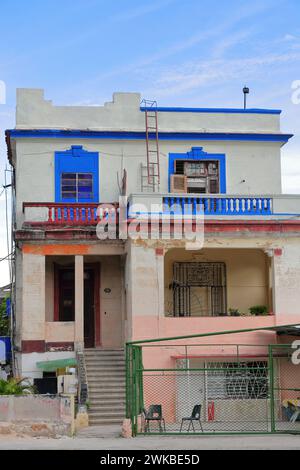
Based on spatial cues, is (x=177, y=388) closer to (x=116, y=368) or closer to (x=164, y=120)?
(x=116, y=368)

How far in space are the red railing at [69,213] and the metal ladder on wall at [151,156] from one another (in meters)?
1.82

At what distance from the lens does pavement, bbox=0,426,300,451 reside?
17.6m

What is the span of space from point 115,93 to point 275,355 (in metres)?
9.79

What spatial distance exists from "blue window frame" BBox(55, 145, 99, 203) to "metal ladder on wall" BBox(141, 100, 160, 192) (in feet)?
5.05

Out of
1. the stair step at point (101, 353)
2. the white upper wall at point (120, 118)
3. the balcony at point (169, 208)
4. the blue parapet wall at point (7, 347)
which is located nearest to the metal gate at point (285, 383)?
the balcony at point (169, 208)

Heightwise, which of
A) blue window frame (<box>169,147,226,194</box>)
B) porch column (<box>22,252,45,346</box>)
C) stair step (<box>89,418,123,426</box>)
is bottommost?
stair step (<box>89,418,123,426</box>)

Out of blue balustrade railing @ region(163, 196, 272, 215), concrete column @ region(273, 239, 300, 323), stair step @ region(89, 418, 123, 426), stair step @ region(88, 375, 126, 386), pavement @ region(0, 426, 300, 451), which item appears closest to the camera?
pavement @ region(0, 426, 300, 451)

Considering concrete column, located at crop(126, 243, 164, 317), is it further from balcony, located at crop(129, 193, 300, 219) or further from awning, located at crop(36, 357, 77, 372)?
awning, located at crop(36, 357, 77, 372)

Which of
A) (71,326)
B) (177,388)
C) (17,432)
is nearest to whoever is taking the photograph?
(17,432)

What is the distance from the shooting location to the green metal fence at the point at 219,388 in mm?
22906

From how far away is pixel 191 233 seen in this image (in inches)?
1004

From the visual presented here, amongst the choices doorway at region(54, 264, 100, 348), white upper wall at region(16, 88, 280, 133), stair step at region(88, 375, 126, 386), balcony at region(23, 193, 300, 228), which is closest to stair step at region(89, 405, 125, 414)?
stair step at region(88, 375, 126, 386)
